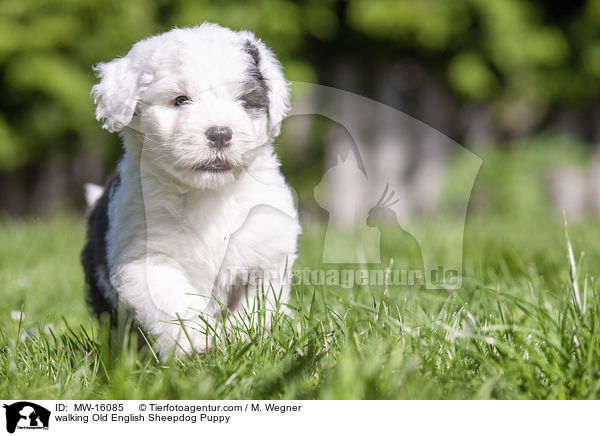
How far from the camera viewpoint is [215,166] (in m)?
2.34

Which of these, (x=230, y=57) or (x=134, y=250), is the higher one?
(x=230, y=57)

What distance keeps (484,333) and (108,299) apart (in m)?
1.60

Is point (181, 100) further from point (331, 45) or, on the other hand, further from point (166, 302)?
point (331, 45)

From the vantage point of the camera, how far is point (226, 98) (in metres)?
2.38

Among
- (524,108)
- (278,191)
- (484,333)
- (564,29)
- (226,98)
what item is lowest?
(484,333)

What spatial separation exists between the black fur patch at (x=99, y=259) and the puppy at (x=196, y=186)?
11cm

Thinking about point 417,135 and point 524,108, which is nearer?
point 417,135

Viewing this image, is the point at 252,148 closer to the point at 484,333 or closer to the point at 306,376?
the point at 306,376

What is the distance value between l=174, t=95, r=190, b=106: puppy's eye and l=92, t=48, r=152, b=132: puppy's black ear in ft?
0.58
